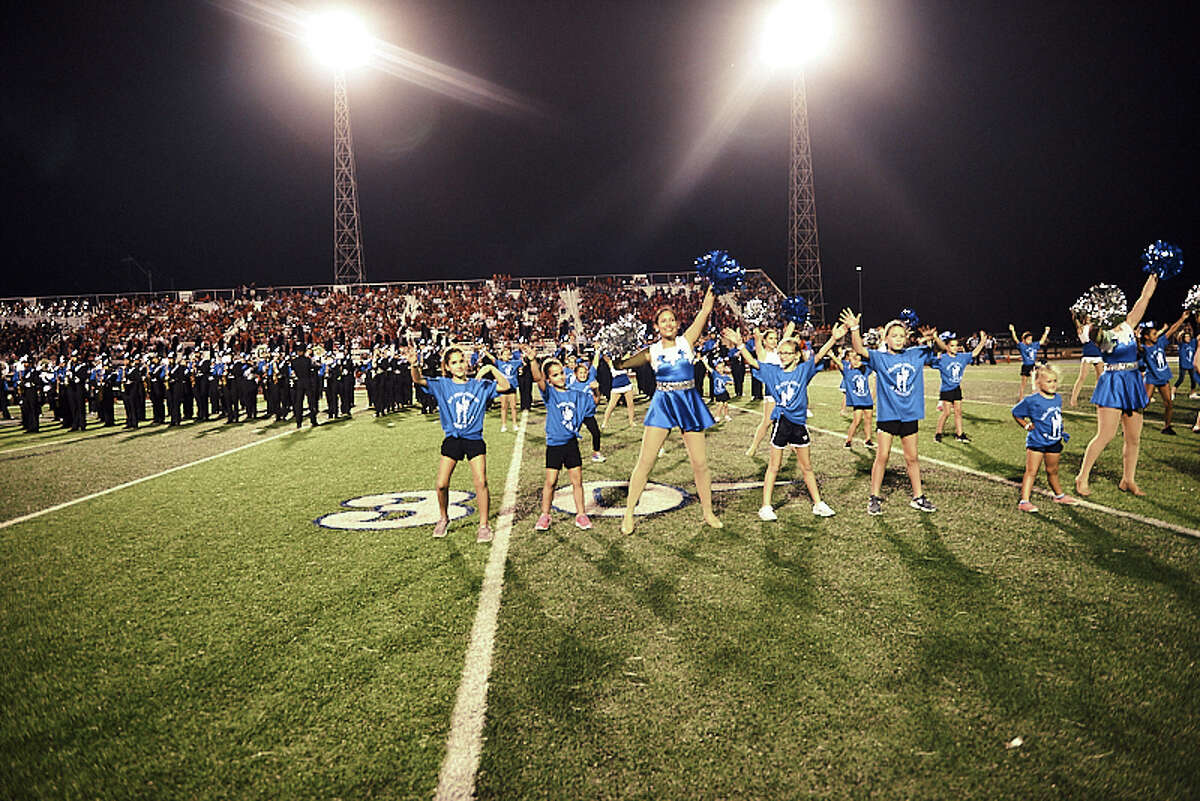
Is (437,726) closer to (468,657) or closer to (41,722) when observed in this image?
(468,657)

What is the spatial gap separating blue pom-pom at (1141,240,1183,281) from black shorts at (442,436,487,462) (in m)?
6.53

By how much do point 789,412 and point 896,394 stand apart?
935 mm

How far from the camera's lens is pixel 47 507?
736 centimetres

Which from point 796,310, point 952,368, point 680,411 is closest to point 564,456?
point 680,411

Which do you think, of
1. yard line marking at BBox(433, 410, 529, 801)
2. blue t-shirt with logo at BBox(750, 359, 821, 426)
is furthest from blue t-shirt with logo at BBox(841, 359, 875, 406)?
yard line marking at BBox(433, 410, 529, 801)

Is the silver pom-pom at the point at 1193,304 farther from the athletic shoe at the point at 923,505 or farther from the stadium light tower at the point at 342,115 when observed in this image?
the stadium light tower at the point at 342,115

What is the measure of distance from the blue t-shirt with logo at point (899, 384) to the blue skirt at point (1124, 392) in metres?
1.94

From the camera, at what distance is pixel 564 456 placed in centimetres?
564

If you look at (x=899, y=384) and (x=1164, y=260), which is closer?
(x=899, y=384)

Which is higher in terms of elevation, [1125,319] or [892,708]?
[1125,319]

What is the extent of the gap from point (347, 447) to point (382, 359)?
7651 mm

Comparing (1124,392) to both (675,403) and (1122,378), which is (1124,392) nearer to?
(1122,378)

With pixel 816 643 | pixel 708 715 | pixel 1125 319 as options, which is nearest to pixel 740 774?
pixel 708 715

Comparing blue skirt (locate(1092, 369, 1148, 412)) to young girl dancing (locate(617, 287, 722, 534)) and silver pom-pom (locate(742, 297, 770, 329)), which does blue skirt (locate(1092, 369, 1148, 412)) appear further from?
silver pom-pom (locate(742, 297, 770, 329))
